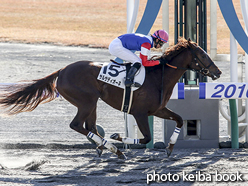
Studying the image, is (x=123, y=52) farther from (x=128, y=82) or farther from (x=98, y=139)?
(x=98, y=139)

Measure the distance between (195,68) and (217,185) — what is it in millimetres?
1881

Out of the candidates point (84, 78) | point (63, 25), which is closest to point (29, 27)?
point (63, 25)

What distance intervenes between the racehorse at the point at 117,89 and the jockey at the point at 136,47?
212mm

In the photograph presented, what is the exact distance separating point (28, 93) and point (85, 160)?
1.27 meters

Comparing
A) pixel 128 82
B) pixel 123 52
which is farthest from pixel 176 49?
pixel 128 82

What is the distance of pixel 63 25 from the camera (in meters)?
30.1

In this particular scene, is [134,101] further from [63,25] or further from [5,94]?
[63,25]

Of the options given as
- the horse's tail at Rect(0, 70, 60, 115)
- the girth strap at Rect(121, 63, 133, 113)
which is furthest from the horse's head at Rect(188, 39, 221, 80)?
the horse's tail at Rect(0, 70, 60, 115)

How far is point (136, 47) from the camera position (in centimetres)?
587

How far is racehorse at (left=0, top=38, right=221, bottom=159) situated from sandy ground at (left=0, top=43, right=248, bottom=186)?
428mm

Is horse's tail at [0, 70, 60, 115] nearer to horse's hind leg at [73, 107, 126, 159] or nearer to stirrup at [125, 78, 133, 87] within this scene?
horse's hind leg at [73, 107, 126, 159]

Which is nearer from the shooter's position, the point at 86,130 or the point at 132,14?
the point at 86,130

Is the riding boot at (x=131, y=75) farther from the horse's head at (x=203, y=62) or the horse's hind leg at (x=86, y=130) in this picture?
the horse's head at (x=203, y=62)

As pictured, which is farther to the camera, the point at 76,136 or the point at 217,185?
the point at 76,136
